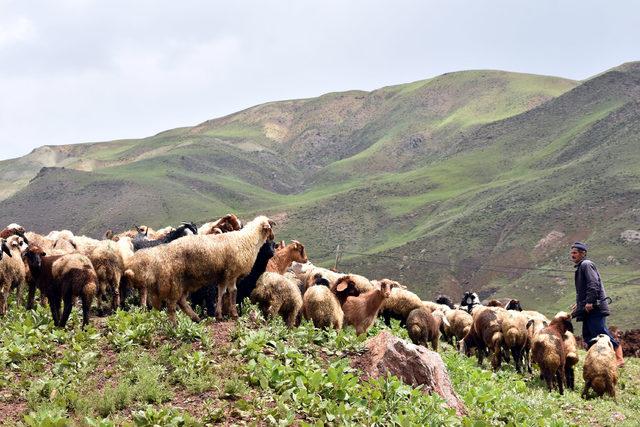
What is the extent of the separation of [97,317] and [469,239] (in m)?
75.5

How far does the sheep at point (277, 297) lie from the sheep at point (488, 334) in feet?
24.7

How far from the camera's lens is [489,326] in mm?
18750

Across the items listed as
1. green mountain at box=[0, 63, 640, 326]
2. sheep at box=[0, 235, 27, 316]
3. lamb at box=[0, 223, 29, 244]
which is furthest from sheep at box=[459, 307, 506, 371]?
green mountain at box=[0, 63, 640, 326]

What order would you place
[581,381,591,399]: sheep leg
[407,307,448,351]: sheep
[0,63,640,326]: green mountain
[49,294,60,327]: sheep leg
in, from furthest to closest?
1. [0,63,640,326]: green mountain
2. [407,307,448,351]: sheep
3. [581,381,591,399]: sheep leg
4. [49,294,60,327]: sheep leg

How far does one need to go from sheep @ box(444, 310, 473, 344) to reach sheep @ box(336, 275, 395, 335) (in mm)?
7616

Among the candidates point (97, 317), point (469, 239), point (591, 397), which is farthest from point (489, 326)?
point (469, 239)

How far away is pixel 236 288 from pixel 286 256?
3306mm

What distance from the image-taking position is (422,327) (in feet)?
58.5

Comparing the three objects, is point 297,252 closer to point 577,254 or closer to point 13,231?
point 577,254

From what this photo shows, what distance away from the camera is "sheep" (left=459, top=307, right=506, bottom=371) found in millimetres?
18359

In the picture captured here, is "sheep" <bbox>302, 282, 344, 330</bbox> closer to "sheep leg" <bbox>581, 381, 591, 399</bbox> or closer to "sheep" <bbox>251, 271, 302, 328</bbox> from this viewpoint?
"sheep" <bbox>251, 271, 302, 328</bbox>

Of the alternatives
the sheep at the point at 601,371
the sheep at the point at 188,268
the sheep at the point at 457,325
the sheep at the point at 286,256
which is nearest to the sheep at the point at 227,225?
the sheep at the point at 286,256

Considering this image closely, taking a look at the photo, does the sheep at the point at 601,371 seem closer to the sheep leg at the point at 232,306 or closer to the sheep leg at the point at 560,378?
the sheep leg at the point at 560,378

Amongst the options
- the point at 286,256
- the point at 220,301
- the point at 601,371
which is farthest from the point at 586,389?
the point at 220,301
